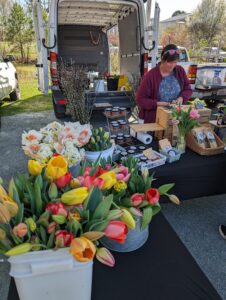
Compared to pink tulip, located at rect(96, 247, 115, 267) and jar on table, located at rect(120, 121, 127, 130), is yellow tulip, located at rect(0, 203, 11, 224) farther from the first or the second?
jar on table, located at rect(120, 121, 127, 130)

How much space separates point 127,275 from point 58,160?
402 mm

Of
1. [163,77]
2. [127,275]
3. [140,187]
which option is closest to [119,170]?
[140,187]

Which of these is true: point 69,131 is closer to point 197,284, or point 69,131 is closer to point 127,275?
Result: point 127,275

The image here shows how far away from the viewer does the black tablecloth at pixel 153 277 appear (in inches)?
26.9

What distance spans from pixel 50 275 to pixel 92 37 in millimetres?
6067

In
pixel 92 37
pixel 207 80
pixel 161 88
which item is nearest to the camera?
pixel 161 88

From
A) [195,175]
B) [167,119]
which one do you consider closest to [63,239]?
[195,175]

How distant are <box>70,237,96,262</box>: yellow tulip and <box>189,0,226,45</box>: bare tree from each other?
21779mm

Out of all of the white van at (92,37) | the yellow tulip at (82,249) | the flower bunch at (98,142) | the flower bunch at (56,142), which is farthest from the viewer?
the white van at (92,37)

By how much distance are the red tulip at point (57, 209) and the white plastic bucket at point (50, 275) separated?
0.08m

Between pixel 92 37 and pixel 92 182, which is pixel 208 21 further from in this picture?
pixel 92 182

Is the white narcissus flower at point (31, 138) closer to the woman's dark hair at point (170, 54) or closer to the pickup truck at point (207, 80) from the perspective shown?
the woman's dark hair at point (170, 54)

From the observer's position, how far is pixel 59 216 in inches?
21.9

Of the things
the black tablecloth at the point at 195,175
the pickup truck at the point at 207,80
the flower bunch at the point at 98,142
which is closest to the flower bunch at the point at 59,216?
the flower bunch at the point at 98,142
